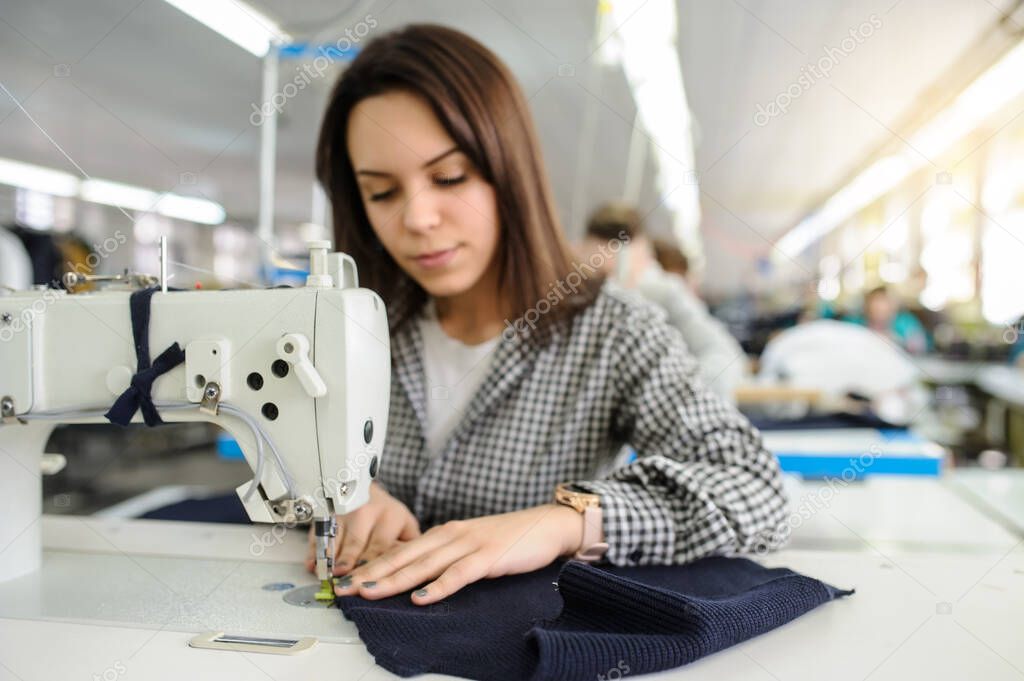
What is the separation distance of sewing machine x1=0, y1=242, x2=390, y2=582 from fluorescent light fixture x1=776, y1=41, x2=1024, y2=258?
11.5 feet

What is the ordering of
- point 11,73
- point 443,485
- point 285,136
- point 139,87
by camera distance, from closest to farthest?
point 443,485
point 11,73
point 139,87
point 285,136

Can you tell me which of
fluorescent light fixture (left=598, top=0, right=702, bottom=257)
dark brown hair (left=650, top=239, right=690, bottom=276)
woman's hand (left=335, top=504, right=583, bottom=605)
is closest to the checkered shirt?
woman's hand (left=335, top=504, right=583, bottom=605)

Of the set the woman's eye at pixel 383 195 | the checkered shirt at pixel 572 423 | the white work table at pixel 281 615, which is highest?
the woman's eye at pixel 383 195

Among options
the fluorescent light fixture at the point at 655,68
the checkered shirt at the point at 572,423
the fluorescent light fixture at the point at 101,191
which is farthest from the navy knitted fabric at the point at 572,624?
the fluorescent light fixture at the point at 101,191

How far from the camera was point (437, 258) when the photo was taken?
1.11 m

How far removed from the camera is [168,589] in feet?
2.84

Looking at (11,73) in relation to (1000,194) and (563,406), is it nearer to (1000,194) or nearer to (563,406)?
(563,406)

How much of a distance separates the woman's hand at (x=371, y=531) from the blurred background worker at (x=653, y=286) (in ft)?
6.32

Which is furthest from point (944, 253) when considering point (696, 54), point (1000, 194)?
point (696, 54)

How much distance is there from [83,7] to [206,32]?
36 cm

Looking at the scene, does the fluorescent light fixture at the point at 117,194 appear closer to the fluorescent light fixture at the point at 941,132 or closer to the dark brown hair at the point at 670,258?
the dark brown hair at the point at 670,258

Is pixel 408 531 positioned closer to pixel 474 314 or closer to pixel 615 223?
pixel 474 314

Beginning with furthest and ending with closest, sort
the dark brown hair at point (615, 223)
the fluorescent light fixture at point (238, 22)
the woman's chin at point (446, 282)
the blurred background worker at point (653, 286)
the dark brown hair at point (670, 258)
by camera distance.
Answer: the dark brown hair at point (670, 258)
the dark brown hair at point (615, 223)
the blurred background worker at point (653, 286)
the fluorescent light fixture at point (238, 22)
the woman's chin at point (446, 282)

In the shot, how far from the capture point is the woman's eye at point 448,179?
1.08 meters
